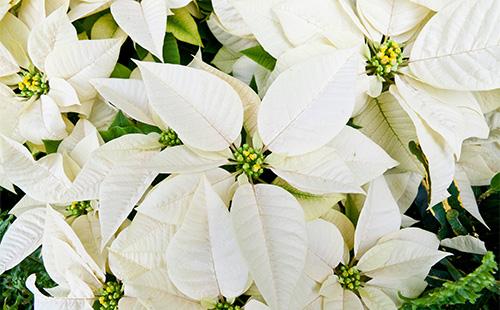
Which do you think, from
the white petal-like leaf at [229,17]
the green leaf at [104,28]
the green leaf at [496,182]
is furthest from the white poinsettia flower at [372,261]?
the green leaf at [104,28]

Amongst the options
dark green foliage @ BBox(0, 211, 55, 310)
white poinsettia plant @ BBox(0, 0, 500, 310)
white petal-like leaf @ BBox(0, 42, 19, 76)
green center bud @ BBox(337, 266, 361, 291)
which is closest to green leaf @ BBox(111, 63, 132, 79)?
white poinsettia plant @ BBox(0, 0, 500, 310)

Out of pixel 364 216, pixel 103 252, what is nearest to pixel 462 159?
pixel 364 216

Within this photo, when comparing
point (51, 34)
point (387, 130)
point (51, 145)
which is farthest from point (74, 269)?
point (387, 130)

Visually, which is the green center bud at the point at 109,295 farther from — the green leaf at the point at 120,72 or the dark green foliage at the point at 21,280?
the green leaf at the point at 120,72

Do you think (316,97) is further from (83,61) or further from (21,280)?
(21,280)

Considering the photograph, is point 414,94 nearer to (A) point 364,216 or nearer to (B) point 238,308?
(A) point 364,216

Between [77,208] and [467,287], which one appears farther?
[77,208]
